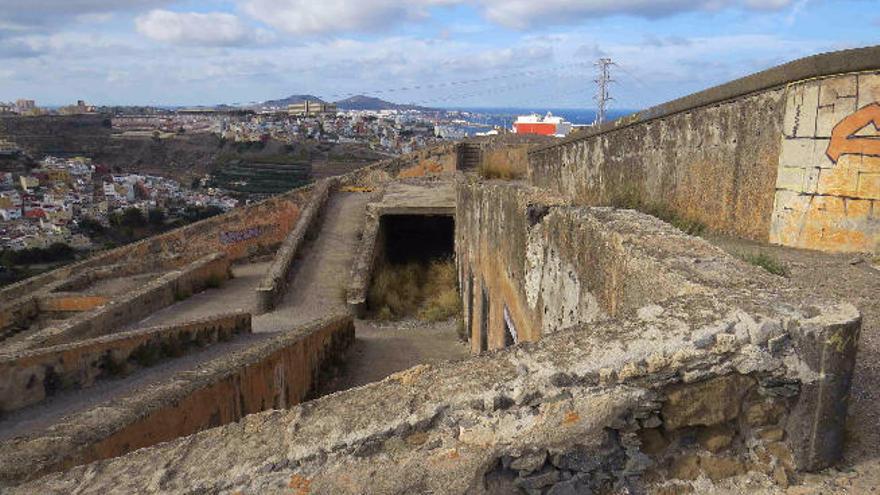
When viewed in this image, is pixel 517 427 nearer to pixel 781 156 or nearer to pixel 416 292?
pixel 781 156

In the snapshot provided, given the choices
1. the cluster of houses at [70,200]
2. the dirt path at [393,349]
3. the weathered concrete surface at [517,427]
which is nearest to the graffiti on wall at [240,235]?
the dirt path at [393,349]

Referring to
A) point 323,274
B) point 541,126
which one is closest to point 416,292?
point 323,274

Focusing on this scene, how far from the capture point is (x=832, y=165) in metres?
4.97

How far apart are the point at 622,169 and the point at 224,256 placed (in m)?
9.26

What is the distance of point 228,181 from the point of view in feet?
179

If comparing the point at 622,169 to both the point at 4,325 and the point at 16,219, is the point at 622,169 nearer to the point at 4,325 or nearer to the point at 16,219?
the point at 4,325

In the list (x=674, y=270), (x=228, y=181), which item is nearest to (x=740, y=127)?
(x=674, y=270)

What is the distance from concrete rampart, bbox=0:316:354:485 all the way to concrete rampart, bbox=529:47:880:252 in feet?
11.5

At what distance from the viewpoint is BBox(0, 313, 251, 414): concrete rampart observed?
19.8 feet

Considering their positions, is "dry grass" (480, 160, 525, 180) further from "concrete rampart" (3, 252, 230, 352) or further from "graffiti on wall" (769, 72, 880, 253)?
"graffiti on wall" (769, 72, 880, 253)

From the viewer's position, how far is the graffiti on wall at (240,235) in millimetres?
17281

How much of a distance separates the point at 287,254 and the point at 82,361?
6.32m

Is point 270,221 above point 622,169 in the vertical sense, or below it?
below

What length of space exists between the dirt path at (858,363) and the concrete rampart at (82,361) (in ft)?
20.5
